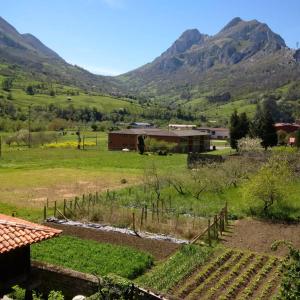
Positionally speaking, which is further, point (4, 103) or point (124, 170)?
point (4, 103)

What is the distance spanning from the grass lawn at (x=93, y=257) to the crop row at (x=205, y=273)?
2613 mm

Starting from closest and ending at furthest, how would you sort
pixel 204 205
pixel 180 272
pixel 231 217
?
1. pixel 180 272
2. pixel 231 217
3. pixel 204 205

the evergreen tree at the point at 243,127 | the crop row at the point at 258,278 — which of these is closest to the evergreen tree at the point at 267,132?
the evergreen tree at the point at 243,127

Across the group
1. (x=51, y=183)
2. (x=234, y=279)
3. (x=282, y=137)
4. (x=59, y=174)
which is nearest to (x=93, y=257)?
(x=234, y=279)

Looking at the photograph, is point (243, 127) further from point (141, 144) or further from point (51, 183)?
point (51, 183)

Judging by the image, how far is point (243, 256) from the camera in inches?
902

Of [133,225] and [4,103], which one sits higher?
[4,103]

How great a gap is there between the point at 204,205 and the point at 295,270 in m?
23.9

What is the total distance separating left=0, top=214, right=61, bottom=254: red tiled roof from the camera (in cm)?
1216

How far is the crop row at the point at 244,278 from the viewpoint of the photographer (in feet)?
59.6

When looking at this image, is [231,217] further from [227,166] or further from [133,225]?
[227,166]

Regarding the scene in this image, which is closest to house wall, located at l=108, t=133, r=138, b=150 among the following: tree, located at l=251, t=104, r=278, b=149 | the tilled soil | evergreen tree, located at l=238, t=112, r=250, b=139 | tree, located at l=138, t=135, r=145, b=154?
tree, located at l=138, t=135, r=145, b=154

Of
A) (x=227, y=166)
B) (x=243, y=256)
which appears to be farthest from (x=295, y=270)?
(x=227, y=166)

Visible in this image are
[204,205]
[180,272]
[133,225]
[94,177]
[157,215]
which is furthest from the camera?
[94,177]
